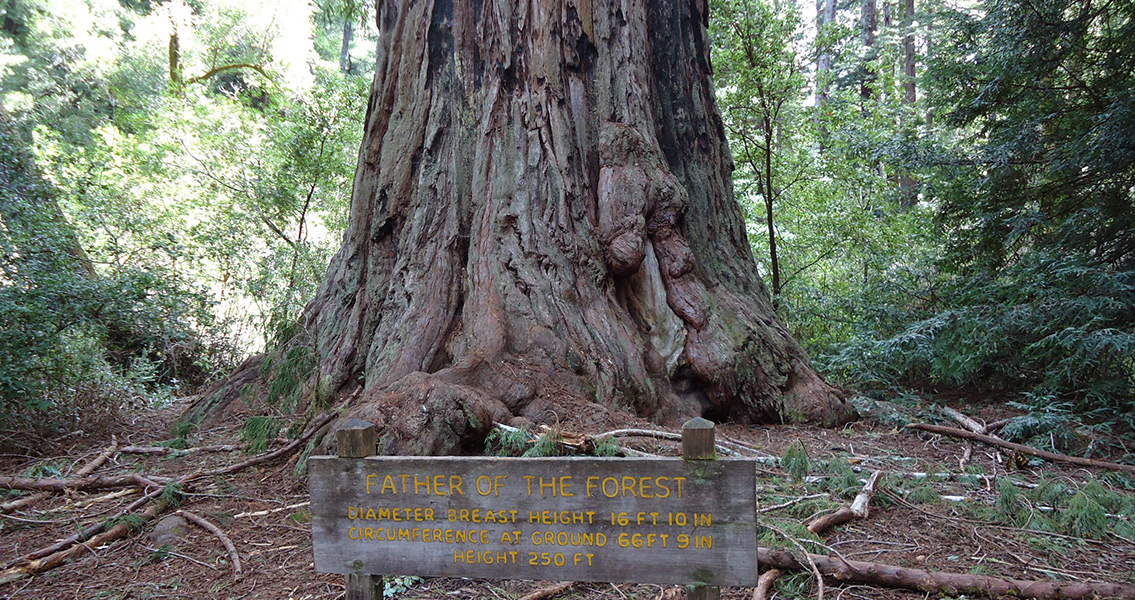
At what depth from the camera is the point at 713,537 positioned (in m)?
2.21

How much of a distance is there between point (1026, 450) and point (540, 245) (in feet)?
13.0

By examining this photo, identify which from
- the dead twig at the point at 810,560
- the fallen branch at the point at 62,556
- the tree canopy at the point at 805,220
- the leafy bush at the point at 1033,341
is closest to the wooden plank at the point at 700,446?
the dead twig at the point at 810,560

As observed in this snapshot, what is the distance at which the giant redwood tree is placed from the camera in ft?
16.8

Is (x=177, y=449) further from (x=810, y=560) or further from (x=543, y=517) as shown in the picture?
(x=810, y=560)

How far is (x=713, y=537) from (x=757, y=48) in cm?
834

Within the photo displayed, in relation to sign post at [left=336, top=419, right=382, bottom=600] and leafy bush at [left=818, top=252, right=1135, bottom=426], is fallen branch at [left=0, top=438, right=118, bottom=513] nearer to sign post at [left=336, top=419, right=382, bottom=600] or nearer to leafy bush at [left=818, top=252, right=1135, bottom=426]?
sign post at [left=336, top=419, right=382, bottom=600]

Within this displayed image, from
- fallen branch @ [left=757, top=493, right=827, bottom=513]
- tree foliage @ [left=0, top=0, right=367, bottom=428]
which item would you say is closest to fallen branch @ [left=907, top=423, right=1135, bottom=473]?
fallen branch @ [left=757, top=493, right=827, bottom=513]

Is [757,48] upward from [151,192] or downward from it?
upward

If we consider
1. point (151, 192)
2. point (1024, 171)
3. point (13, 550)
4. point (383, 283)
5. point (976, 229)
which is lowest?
point (13, 550)

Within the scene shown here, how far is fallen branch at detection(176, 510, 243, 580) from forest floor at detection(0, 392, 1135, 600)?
4cm

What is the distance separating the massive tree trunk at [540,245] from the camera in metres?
5.11

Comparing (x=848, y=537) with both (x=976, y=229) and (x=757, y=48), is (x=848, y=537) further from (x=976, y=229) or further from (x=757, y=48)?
(x=757, y=48)

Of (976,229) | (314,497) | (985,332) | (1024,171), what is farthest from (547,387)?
(1024,171)

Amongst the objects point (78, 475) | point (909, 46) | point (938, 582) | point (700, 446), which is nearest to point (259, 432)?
point (78, 475)
